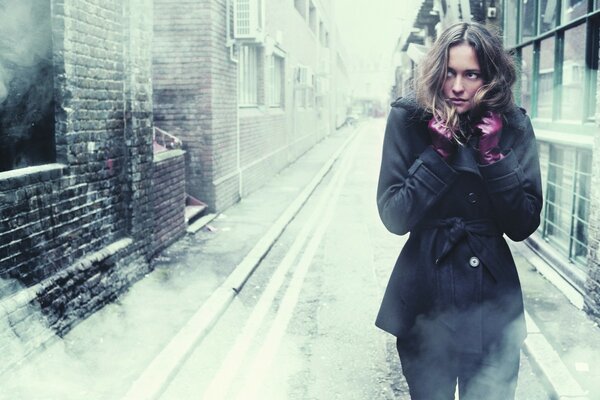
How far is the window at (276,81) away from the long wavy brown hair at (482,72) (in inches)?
599

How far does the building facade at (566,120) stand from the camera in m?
5.77

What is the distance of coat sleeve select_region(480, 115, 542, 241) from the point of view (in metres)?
2.25

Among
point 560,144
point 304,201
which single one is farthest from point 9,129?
point 304,201

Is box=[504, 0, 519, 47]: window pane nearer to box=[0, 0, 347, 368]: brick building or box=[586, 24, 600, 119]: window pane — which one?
box=[586, 24, 600, 119]: window pane

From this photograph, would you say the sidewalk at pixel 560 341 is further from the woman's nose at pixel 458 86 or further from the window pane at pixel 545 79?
the woman's nose at pixel 458 86

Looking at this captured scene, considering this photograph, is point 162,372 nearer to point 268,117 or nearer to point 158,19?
point 158,19

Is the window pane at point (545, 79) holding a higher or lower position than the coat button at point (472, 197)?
higher

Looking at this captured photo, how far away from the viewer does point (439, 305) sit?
2.37 metres

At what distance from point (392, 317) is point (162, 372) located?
246cm

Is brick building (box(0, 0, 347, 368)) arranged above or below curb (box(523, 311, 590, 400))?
above

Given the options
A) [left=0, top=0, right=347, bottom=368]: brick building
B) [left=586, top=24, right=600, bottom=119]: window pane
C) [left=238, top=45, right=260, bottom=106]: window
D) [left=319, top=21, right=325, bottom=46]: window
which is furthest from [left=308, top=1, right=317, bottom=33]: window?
[left=586, top=24, right=600, bottom=119]: window pane

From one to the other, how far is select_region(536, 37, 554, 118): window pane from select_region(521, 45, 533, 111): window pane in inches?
9.4

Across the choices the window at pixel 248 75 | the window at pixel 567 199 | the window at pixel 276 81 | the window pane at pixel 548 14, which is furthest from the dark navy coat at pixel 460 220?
the window at pixel 276 81

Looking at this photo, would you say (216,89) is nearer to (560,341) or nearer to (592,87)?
(592,87)
